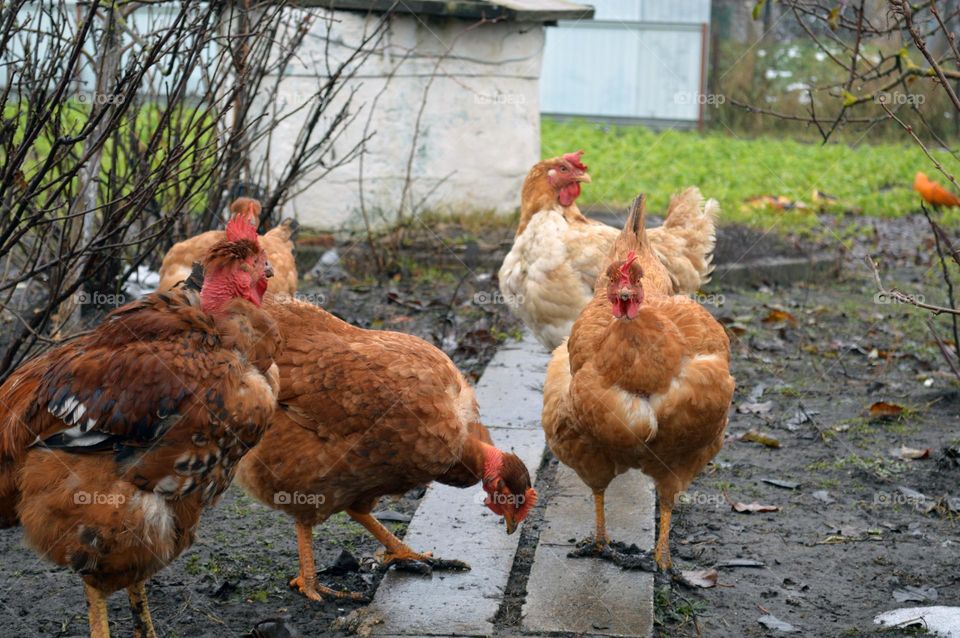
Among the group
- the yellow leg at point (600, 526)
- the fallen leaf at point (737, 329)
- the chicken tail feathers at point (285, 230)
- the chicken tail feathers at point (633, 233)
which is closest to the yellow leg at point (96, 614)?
the yellow leg at point (600, 526)

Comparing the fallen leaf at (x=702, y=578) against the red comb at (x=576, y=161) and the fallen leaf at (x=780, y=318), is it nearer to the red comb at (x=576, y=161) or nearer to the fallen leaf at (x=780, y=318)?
the red comb at (x=576, y=161)

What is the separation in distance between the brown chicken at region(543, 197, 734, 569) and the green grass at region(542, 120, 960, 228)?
21.0ft

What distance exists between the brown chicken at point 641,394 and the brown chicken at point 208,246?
1.89 meters

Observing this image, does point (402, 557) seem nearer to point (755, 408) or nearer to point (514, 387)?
point (514, 387)

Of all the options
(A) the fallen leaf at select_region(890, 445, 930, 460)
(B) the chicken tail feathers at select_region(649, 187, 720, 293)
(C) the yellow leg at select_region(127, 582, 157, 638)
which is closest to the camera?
(C) the yellow leg at select_region(127, 582, 157, 638)

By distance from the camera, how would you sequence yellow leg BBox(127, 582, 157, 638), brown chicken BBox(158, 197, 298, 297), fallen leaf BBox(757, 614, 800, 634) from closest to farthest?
1. yellow leg BBox(127, 582, 157, 638)
2. fallen leaf BBox(757, 614, 800, 634)
3. brown chicken BBox(158, 197, 298, 297)

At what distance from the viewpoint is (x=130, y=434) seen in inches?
117

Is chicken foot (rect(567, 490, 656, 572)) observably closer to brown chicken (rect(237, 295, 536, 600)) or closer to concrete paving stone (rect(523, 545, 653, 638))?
concrete paving stone (rect(523, 545, 653, 638))

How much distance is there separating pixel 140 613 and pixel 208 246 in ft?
7.52

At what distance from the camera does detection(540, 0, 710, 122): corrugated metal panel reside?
1786 centimetres

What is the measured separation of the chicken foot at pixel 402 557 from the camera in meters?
3.95

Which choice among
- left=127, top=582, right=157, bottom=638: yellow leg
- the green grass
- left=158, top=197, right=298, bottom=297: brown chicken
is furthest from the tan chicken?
the green grass

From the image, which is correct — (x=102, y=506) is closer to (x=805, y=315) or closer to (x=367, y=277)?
(x=367, y=277)

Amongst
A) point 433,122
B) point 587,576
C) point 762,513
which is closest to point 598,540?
point 587,576
